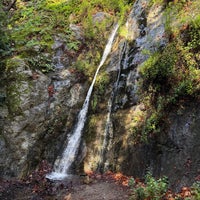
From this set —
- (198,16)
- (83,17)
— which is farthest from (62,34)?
(198,16)

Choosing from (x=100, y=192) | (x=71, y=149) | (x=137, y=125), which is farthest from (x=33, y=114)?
(x=100, y=192)

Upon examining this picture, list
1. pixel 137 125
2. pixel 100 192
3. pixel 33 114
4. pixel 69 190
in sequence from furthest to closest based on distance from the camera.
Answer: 1. pixel 33 114
2. pixel 137 125
3. pixel 69 190
4. pixel 100 192

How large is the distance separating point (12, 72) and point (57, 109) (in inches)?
86.1

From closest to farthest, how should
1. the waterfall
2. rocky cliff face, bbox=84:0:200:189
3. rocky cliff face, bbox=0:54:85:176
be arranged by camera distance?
rocky cliff face, bbox=84:0:200:189 < rocky cliff face, bbox=0:54:85:176 < the waterfall

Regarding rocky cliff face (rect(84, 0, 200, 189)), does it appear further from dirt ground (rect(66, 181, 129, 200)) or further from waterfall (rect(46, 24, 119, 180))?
dirt ground (rect(66, 181, 129, 200))

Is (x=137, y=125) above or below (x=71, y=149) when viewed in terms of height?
above

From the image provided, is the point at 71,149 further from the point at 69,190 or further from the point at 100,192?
the point at 100,192

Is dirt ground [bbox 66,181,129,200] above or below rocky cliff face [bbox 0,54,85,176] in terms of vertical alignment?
below

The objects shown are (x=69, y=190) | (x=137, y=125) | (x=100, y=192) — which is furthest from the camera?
(x=137, y=125)

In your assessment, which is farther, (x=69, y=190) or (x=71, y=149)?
(x=71, y=149)

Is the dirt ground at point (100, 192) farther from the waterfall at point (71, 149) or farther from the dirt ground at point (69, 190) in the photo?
the waterfall at point (71, 149)

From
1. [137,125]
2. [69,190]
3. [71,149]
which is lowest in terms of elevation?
[69,190]

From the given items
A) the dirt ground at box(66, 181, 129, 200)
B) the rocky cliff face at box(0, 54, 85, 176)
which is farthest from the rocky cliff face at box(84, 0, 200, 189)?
the rocky cliff face at box(0, 54, 85, 176)

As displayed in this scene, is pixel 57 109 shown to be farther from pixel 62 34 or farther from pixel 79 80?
pixel 62 34
